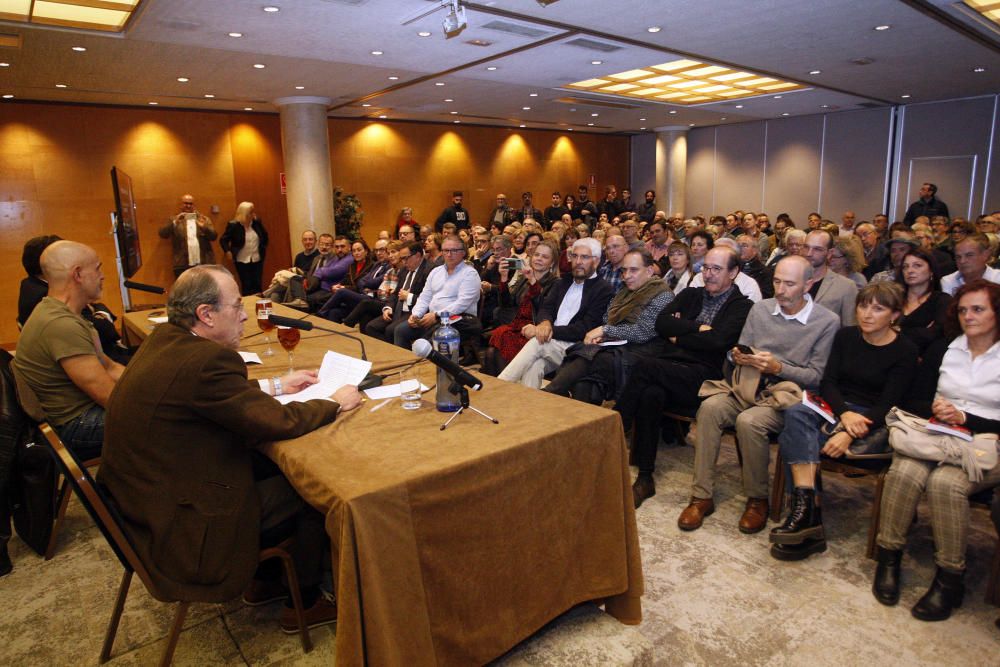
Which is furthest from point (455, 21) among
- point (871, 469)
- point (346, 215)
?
point (346, 215)

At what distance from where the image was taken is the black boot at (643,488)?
321 cm

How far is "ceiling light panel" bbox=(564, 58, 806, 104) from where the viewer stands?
8.27 meters

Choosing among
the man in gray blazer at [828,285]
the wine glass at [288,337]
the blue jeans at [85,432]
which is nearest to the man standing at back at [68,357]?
the blue jeans at [85,432]

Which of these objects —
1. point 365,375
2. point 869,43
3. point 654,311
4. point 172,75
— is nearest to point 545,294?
point 654,311

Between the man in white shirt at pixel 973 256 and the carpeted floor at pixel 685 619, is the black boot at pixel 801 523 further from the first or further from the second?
the man in white shirt at pixel 973 256

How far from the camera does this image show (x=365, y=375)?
2531 mm

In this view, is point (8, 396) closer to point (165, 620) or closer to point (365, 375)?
point (165, 620)

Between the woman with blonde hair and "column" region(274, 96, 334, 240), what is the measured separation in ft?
Answer: 3.38

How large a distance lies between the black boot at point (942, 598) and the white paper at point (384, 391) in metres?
2.02

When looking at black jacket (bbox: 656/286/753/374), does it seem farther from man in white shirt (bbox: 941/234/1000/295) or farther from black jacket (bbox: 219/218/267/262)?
black jacket (bbox: 219/218/267/262)

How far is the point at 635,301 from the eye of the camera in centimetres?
382

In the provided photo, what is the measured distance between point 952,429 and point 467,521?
196 centimetres

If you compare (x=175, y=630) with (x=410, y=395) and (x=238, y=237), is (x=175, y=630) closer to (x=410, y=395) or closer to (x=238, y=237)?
(x=410, y=395)

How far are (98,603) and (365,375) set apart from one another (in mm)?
1367
